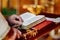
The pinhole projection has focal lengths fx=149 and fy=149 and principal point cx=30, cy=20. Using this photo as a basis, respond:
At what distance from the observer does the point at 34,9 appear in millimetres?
1832

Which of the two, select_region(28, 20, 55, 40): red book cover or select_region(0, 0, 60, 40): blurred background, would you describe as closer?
select_region(28, 20, 55, 40): red book cover

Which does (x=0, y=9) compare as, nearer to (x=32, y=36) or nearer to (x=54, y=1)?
(x=32, y=36)

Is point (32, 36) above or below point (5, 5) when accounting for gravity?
below

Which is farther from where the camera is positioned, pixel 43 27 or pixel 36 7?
pixel 36 7

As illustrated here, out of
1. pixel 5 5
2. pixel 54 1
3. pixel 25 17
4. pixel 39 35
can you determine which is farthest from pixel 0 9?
pixel 54 1

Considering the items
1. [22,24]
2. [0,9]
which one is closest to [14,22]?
[22,24]

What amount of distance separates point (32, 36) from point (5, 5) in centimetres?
67

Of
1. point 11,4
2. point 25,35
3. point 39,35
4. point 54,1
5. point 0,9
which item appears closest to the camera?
point 25,35

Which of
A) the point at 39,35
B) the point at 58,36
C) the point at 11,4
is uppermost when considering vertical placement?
the point at 11,4

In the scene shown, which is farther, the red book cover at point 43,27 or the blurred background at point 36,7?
the blurred background at point 36,7

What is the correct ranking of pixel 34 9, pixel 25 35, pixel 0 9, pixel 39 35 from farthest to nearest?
pixel 34 9 < pixel 0 9 < pixel 39 35 < pixel 25 35

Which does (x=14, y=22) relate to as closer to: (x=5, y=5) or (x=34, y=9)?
(x=5, y=5)

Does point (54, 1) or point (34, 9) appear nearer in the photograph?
point (34, 9)

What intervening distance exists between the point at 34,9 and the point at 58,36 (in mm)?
443
